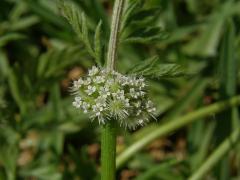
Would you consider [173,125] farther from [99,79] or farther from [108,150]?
[99,79]

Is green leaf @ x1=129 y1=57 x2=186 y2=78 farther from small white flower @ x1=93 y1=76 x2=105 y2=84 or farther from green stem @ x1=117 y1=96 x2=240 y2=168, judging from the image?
green stem @ x1=117 y1=96 x2=240 y2=168

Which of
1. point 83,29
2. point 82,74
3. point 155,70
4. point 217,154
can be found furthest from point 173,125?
point 83,29

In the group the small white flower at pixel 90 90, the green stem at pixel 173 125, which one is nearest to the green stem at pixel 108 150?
the small white flower at pixel 90 90

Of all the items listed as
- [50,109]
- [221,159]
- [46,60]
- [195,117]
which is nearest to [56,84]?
[50,109]

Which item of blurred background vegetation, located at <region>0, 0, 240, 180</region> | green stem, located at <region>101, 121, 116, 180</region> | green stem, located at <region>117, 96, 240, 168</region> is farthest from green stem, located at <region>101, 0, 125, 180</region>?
green stem, located at <region>117, 96, 240, 168</region>

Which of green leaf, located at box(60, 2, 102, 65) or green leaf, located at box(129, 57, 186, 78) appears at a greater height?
green leaf, located at box(60, 2, 102, 65)

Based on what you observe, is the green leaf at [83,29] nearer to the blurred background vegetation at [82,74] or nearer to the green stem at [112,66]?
the green stem at [112,66]

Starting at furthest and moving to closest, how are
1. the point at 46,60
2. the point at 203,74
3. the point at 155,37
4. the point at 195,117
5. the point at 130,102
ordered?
1. the point at 203,74
2. the point at 195,117
3. the point at 46,60
4. the point at 155,37
5. the point at 130,102

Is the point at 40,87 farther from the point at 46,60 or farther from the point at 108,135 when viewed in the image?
the point at 108,135
